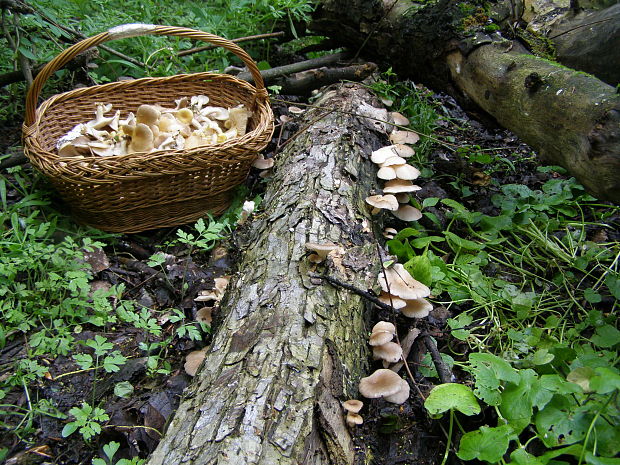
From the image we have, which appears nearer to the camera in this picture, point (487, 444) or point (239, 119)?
point (487, 444)

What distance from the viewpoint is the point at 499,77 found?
322cm

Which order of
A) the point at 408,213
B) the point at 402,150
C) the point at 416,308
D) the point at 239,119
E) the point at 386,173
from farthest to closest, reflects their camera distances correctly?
the point at 239,119, the point at 402,150, the point at 408,213, the point at 386,173, the point at 416,308

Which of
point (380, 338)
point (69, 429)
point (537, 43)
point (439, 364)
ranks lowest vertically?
point (69, 429)

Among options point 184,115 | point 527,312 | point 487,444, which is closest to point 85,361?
point 487,444

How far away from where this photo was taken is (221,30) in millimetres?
5059

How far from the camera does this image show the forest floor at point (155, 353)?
2084 mm

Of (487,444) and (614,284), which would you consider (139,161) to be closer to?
(487,444)

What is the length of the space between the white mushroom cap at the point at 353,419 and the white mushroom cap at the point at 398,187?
1.61 meters

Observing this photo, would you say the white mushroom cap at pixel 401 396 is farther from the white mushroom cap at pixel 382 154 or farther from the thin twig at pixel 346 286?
the white mushroom cap at pixel 382 154

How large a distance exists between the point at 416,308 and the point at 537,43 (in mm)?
2455

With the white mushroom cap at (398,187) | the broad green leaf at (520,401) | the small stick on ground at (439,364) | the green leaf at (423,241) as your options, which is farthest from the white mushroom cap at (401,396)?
the white mushroom cap at (398,187)

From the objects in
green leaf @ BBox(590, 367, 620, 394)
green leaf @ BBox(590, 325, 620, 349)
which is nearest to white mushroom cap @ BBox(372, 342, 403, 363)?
green leaf @ BBox(590, 367, 620, 394)

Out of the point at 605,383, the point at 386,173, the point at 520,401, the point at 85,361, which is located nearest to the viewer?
the point at 605,383

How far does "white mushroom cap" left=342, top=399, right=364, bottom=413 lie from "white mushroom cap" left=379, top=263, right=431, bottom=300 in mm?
581
